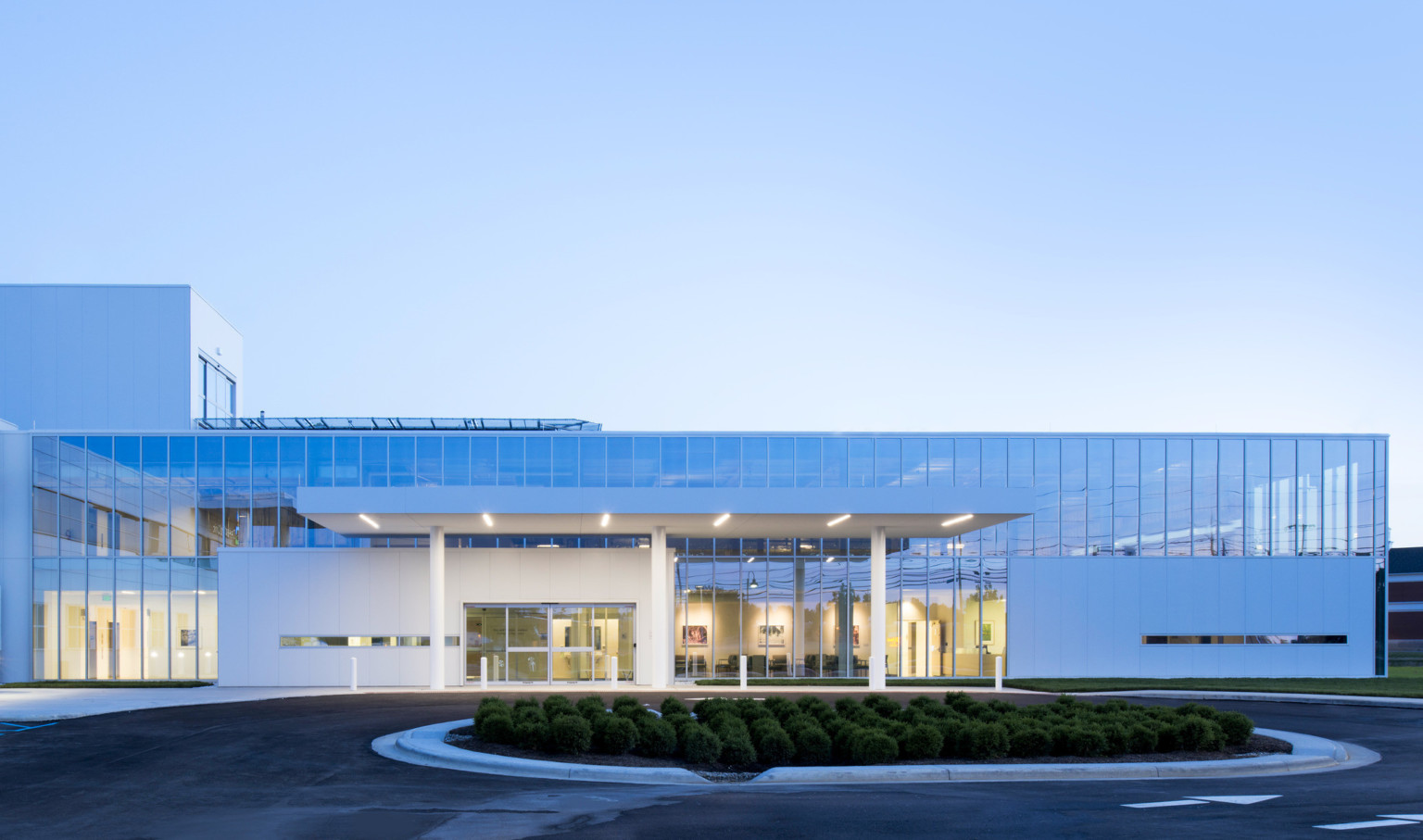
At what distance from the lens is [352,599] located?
29781 millimetres

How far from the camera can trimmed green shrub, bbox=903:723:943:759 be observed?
14234mm

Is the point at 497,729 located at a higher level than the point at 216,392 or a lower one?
lower

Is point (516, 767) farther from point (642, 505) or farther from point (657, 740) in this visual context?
point (642, 505)

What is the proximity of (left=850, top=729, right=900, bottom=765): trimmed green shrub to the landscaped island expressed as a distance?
0.01 metres

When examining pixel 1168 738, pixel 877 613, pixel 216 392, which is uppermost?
pixel 216 392

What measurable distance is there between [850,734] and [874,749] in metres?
0.40

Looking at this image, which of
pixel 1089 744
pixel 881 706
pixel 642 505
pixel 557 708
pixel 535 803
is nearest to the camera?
pixel 535 803

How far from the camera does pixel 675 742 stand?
14.7m

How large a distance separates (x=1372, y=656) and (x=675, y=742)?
3034 cm

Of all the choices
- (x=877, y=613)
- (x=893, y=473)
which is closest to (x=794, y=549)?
(x=893, y=473)

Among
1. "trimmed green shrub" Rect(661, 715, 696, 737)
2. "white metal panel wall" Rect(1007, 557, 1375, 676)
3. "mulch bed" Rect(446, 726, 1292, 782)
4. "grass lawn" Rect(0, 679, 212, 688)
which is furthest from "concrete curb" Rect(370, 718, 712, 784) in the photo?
"white metal panel wall" Rect(1007, 557, 1375, 676)

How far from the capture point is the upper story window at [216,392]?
41.3 metres

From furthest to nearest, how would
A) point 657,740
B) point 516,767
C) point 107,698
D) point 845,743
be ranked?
1. point 107,698
2. point 657,740
3. point 845,743
4. point 516,767

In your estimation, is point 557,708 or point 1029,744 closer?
point 1029,744
